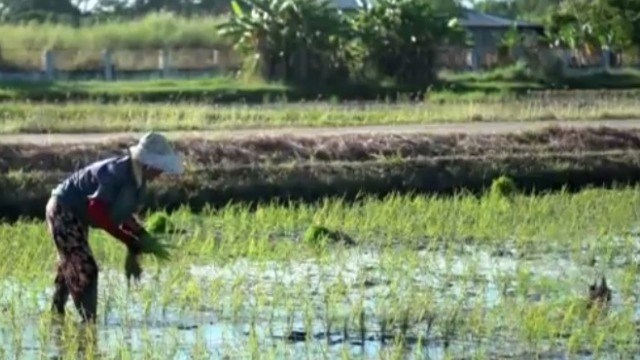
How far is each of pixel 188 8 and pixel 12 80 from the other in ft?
110

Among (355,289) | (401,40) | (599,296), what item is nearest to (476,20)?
(401,40)

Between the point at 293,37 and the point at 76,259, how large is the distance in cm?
2198

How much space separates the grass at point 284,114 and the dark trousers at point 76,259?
9.22 m

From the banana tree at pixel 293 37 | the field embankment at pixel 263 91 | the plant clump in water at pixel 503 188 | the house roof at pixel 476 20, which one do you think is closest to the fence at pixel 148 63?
the field embankment at pixel 263 91

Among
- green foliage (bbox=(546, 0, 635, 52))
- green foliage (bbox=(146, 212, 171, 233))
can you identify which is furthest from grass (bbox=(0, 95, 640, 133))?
green foliage (bbox=(546, 0, 635, 52))

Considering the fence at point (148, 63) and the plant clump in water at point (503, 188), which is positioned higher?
the plant clump in water at point (503, 188)

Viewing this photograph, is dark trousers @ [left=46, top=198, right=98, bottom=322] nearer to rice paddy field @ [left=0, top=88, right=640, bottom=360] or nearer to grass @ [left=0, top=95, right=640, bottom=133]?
rice paddy field @ [left=0, top=88, right=640, bottom=360]

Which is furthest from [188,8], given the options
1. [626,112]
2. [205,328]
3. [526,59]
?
[205,328]

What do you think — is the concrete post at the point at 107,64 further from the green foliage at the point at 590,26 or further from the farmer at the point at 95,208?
the farmer at the point at 95,208

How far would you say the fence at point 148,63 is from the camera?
31.2 meters

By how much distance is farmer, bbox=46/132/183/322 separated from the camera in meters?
7.39

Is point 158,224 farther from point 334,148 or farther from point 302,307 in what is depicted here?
point 334,148

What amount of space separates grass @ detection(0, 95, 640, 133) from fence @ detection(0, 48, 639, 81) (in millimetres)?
8396

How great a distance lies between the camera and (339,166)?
1412cm
